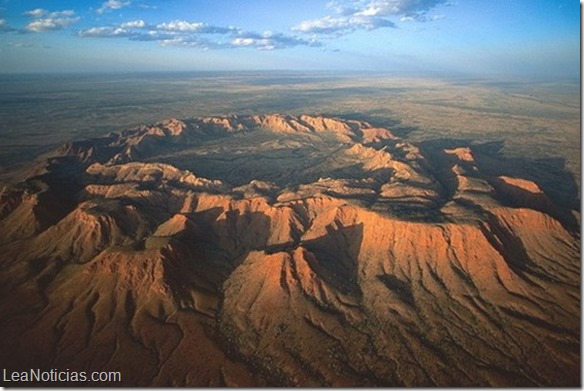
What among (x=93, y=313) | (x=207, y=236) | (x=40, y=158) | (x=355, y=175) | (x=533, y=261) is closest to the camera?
(x=93, y=313)

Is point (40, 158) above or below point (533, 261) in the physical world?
below

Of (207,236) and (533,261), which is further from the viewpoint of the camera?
(207,236)

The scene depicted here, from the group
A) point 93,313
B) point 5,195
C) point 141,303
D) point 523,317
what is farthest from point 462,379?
point 5,195

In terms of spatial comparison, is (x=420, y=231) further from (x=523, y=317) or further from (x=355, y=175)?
(x=355, y=175)

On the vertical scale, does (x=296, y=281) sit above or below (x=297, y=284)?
above

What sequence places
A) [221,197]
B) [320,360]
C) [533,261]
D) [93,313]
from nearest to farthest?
1. [320,360]
2. [93,313]
3. [533,261]
4. [221,197]

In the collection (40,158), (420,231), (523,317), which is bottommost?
(40,158)

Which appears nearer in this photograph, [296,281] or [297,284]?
[297,284]

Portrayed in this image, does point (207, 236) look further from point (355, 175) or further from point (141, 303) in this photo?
point (355, 175)
